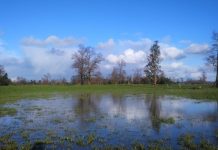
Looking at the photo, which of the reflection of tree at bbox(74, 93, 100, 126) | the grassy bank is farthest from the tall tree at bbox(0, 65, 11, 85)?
the reflection of tree at bbox(74, 93, 100, 126)

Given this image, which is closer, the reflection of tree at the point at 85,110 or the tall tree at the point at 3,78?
the reflection of tree at the point at 85,110

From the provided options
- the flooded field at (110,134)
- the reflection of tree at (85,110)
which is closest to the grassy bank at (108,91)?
the reflection of tree at (85,110)

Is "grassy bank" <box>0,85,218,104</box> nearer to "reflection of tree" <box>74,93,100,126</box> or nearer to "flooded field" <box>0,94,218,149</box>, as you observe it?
"reflection of tree" <box>74,93,100,126</box>

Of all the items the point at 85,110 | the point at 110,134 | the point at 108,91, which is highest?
the point at 108,91

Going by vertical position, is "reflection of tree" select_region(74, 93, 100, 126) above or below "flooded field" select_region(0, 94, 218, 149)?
above

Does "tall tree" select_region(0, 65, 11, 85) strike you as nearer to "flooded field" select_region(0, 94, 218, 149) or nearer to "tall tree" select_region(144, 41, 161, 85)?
"tall tree" select_region(144, 41, 161, 85)

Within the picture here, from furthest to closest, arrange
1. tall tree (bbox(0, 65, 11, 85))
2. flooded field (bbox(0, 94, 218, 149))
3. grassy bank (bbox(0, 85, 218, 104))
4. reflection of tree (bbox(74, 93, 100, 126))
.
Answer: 1. tall tree (bbox(0, 65, 11, 85))
2. grassy bank (bbox(0, 85, 218, 104))
3. reflection of tree (bbox(74, 93, 100, 126))
4. flooded field (bbox(0, 94, 218, 149))

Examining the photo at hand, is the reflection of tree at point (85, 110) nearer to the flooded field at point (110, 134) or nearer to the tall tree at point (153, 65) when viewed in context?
the flooded field at point (110, 134)

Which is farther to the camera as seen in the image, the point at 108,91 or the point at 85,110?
the point at 108,91

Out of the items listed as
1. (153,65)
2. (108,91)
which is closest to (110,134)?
(108,91)

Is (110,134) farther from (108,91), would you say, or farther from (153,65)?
(153,65)

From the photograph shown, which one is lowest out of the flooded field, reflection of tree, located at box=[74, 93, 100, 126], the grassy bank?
the flooded field

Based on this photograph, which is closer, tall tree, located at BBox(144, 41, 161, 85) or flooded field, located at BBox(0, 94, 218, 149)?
flooded field, located at BBox(0, 94, 218, 149)

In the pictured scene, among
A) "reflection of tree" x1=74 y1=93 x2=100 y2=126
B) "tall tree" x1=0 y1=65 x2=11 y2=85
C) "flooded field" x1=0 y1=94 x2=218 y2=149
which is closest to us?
"flooded field" x1=0 y1=94 x2=218 y2=149
